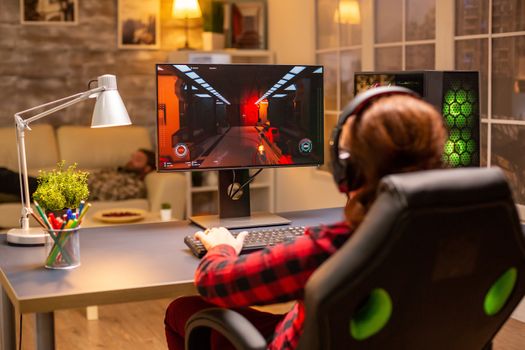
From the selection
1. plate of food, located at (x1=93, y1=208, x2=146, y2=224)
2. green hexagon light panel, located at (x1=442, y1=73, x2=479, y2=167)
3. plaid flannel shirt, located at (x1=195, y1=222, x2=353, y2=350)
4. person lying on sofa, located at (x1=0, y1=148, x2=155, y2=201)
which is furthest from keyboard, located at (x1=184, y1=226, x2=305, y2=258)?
person lying on sofa, located at (x1=0, y1=148, x2=155, y2=201)

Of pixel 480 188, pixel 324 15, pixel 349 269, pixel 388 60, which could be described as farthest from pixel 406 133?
pixel 324 15

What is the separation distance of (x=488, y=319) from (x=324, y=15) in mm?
4401

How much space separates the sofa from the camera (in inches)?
226

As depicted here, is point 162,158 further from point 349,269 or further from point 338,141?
point 349,269

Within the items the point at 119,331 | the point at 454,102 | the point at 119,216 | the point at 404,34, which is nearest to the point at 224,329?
the point at 454,102

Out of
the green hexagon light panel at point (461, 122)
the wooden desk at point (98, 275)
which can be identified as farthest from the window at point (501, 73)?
the wooden desk at point (98, 275)

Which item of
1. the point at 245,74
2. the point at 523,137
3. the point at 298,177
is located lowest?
the point at 298,177

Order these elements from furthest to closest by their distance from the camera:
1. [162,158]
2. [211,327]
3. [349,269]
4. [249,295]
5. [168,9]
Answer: [168,9] < [162,158] < [211,327] < [249,295] < [349,269]

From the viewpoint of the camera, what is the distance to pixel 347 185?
1.60 metres

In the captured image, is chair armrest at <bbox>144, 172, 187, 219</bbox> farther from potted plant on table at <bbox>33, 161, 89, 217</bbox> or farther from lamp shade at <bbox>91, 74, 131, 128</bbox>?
potted plant on table at <bbox>33, 161, 89, 217</bbox>

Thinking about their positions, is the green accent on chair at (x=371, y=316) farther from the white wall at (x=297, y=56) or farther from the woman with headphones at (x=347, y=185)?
the white wall at (x=297, y=56)

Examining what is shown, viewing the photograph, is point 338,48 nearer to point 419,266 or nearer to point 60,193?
point 60,193

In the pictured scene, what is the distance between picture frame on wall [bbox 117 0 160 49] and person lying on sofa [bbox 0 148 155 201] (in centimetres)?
95

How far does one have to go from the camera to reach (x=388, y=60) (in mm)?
5004
